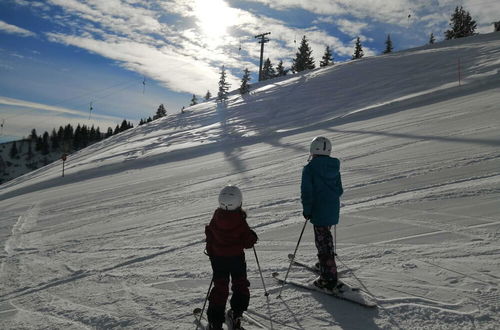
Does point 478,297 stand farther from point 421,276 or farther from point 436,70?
point 436,70

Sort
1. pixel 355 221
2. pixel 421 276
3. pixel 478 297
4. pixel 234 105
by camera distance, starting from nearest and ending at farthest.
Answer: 1. pixel 478 297
2. pixel 421 276
3. pixel 355 221
4. pixel 234 105

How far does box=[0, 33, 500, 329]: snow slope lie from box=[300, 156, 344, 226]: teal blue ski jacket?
908 mm

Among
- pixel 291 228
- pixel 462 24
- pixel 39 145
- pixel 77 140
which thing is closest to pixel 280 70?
pixel 462 24

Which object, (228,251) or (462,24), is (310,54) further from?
(228,251)

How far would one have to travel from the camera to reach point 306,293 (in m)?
4.24

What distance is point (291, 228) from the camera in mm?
6445

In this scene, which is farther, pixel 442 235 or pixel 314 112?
pixel 314 112

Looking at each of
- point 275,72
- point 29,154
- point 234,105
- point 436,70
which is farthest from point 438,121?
point 29,154

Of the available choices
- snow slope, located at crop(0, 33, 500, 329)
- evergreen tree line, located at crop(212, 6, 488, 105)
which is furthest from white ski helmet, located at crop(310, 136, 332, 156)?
evergreen tree line, located at crop(212, 6, 488, 105)

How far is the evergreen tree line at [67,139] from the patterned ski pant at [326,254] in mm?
94810

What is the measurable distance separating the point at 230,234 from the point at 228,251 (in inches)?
7.0

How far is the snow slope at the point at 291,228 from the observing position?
397 centimetres

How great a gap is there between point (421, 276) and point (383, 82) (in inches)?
815

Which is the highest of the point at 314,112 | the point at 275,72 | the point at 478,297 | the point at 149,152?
the point at 275,72
